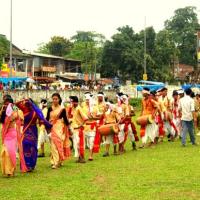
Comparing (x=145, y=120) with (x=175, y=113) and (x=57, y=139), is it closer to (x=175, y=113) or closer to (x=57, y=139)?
(x=175, y=113)

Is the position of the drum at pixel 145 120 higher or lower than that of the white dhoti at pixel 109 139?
higher

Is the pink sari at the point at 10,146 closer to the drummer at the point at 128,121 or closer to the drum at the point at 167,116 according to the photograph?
the drummer at the point at 128,121

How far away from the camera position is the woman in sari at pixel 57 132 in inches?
483

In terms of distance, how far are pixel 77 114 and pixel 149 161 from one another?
2130mm

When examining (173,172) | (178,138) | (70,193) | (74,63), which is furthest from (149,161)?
(74,63)

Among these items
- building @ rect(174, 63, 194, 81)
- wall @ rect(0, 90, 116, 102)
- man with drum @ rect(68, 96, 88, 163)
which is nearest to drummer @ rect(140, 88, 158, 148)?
man with drum @ rect(68, 96, 88, 163)

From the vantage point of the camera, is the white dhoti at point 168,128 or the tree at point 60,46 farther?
the tree at point 60,46

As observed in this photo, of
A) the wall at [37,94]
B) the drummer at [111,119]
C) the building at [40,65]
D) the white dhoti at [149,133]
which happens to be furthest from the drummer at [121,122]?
the building at [40,65]

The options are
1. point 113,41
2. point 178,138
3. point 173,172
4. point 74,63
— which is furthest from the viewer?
point 74,63

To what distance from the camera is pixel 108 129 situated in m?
14.6

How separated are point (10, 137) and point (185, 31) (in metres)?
80.7

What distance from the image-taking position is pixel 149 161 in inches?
509

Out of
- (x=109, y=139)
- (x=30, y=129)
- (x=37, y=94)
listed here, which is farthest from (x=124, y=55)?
(x=30, y=129)

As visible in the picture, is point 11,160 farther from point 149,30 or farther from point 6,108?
point 149,30
